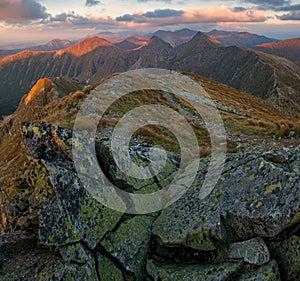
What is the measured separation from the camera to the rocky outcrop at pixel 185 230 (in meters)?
10.7

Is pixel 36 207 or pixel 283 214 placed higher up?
pixel 283 214

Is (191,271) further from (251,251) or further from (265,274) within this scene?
(265,274)

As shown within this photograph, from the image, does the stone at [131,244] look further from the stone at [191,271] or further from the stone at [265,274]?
the stone at [265,274]

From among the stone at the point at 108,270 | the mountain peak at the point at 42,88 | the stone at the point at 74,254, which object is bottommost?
the mountain peak at the point at 42,88

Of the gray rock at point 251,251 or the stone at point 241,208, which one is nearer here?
the gray rock at point 251,251

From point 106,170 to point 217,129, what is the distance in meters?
21.1

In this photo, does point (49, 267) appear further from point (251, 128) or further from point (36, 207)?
point (251, 128)

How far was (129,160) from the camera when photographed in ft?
50.9

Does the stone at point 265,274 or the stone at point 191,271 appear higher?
the stone at point 265,274

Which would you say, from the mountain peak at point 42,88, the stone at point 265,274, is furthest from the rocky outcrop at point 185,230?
the mountain peak at point 42,88

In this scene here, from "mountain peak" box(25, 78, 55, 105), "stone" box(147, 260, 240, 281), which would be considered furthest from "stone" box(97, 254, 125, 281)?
"mountain peak" box(25, 78, 55, 105)

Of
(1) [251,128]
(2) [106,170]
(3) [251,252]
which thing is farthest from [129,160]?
(1) [251,128]

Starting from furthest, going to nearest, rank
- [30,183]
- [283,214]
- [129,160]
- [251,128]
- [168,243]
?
[251,128], [129,160], [30,183], [168,243], [283,214]

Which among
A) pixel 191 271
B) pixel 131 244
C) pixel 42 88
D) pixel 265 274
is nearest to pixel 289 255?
pixel 265 274
